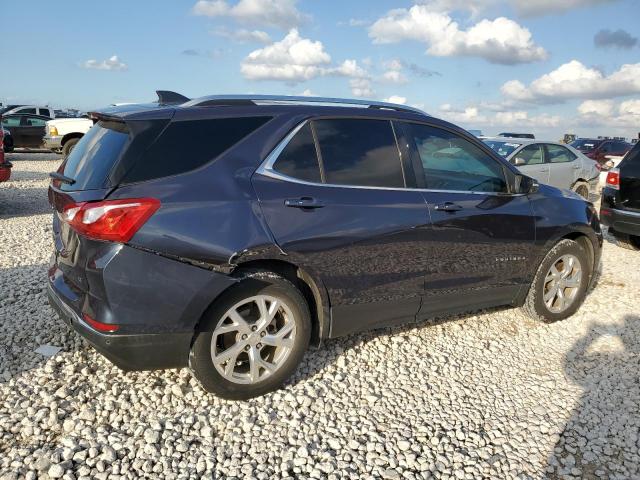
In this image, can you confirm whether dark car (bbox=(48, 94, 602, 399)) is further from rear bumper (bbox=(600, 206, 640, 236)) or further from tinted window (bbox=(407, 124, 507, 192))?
rear bumper (bbox=(600, 206, 640, 236))

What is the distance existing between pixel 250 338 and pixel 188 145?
1170 millimetres

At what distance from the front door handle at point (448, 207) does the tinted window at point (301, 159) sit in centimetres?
96

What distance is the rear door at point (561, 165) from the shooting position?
10367mm

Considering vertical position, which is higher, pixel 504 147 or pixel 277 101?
pixel 277 101

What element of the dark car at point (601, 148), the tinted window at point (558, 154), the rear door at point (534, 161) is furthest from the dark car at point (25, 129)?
the dark car at point (601, 148)

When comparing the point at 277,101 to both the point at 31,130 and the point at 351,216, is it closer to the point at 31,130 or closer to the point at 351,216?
the point at 351,216

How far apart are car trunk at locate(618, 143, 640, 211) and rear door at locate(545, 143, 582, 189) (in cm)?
334

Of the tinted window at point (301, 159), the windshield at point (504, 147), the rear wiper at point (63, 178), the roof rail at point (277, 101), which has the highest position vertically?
the roof rail at point (277, 101)

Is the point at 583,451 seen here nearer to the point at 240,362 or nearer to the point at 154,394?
the point at 240,362

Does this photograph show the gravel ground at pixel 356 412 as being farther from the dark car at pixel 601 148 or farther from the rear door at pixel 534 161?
the dark car at pixel 601 148

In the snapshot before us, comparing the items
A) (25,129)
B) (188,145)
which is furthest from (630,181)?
(25,129)

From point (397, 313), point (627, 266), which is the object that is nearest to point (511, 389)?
point (397, 313)

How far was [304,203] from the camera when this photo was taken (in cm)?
301

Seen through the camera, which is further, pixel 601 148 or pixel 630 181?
pixel 601 148
